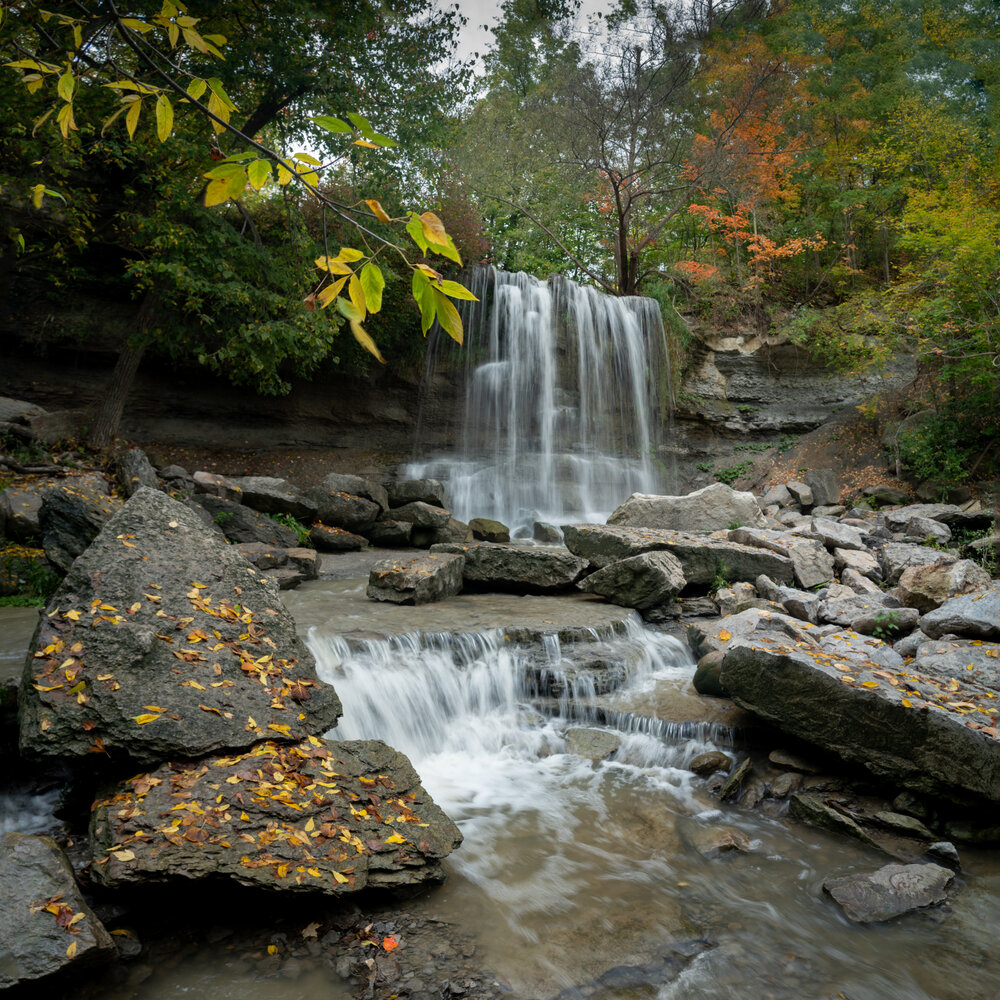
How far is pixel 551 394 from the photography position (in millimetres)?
14844

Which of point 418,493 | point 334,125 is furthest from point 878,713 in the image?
point 418,493

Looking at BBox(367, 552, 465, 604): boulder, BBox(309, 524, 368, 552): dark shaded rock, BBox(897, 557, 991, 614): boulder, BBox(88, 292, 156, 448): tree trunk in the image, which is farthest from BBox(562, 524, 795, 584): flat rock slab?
BBox(88, 292, 156, 448): tree trunk

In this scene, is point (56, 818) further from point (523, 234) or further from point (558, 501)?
point (523, 234)

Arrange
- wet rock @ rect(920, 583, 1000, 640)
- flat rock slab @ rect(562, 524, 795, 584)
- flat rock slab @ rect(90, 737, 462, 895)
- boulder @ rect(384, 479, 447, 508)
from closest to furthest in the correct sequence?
flat rock slab @ rect(90, 737, 462, 895), wet rock @ rect(920, 583, 1000, 640), flat rock slab @ rect(562, 524, 795, 584), boulder @ rect(384, 479, 447, 508)

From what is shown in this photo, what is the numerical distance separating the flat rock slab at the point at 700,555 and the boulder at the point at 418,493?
464 cm

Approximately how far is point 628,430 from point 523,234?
715 cm

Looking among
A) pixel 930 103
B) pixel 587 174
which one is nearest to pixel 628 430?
pixel 587 174

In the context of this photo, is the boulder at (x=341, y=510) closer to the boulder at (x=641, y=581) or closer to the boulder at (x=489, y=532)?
the boulder at (x=489, y=532)

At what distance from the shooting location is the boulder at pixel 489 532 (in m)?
10.8

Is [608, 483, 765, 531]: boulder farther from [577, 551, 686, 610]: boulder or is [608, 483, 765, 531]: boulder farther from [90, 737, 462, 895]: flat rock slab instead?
[90, 737, 462, 895]: flat rock slab

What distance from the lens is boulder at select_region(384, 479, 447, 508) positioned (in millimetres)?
11805

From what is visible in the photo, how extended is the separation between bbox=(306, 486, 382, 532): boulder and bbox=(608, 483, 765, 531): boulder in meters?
3.99

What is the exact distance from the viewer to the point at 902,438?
1262cm

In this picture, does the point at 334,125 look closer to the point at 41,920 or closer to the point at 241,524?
the point at 41,920
